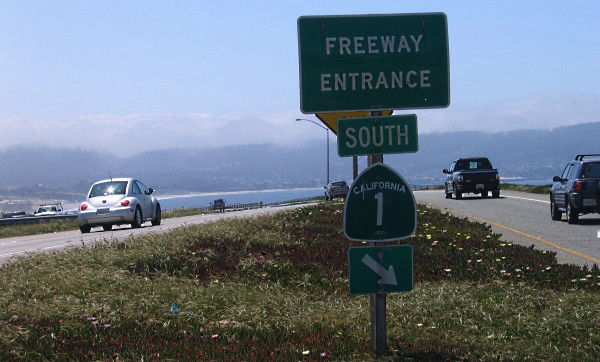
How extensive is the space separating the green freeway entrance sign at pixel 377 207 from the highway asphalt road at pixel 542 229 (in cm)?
827

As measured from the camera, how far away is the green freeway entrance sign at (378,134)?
6.98 metres

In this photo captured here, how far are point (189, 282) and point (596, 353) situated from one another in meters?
5.18

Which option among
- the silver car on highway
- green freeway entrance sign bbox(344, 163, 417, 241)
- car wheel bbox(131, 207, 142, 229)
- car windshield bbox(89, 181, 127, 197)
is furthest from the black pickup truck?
green freeway entrance sign bbox(344, 163, 417, 241)

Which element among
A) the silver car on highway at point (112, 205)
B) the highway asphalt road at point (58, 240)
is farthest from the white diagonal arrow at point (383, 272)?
the silver car on highway at point (112, 205)

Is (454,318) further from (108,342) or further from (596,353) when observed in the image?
(108,342)

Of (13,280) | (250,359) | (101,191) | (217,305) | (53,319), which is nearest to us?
(250,359)

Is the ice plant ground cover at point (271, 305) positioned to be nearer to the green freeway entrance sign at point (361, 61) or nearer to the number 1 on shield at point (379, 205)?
the number 1 on shield at point (379, 205)

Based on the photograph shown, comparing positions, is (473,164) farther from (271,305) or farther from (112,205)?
(271,305)

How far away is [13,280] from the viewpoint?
1057 centimetres

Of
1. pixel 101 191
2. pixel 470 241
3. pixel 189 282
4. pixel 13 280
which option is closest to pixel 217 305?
pixel 189 282

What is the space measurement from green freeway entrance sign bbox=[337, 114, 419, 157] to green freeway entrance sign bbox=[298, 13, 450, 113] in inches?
10.0

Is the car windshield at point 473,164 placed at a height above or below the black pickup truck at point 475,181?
above

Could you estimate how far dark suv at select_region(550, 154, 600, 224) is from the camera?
23.3 m

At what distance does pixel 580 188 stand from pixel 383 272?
59.3 feet
